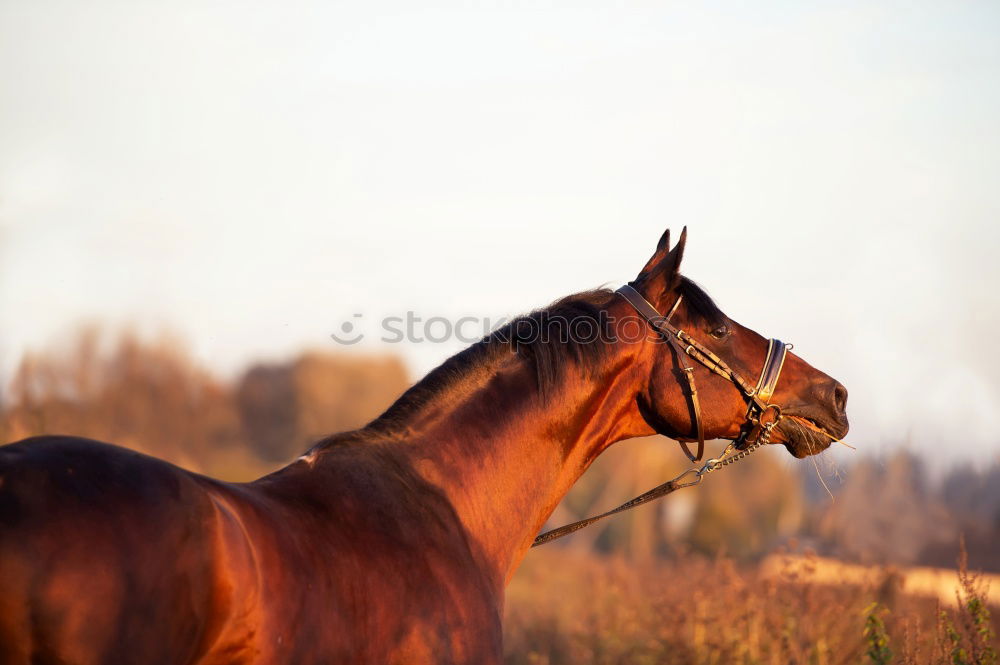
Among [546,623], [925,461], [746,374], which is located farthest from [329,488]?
[925,461]

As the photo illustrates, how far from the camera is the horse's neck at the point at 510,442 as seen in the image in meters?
4.22

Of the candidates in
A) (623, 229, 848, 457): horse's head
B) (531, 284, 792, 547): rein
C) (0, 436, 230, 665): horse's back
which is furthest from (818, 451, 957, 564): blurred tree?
(0, 436, 230, 665): horse's back

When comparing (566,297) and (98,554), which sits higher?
(566,297)

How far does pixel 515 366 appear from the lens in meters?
4.47

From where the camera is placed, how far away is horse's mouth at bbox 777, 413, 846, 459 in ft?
16.1

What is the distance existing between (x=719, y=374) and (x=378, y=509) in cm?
193

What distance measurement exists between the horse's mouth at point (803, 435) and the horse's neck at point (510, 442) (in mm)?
903

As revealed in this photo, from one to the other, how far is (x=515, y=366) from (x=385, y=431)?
0.71 metres

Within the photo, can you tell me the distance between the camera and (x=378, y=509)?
12.4ft

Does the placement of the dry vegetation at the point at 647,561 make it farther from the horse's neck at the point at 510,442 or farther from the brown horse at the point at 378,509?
the horse's neck at the point at 510,442

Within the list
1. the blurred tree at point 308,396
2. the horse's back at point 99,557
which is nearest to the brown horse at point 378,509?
the horse's back at point 99,557

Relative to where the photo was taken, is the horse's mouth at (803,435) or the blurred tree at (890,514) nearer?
the horse's mouth at (803,435)

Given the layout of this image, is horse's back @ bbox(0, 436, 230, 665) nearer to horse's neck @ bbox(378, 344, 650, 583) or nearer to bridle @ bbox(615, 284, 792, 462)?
horse's neck @ bbox(378, 344, 650, 583)

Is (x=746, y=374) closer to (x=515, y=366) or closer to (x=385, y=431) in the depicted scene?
(x=515, y=366)
